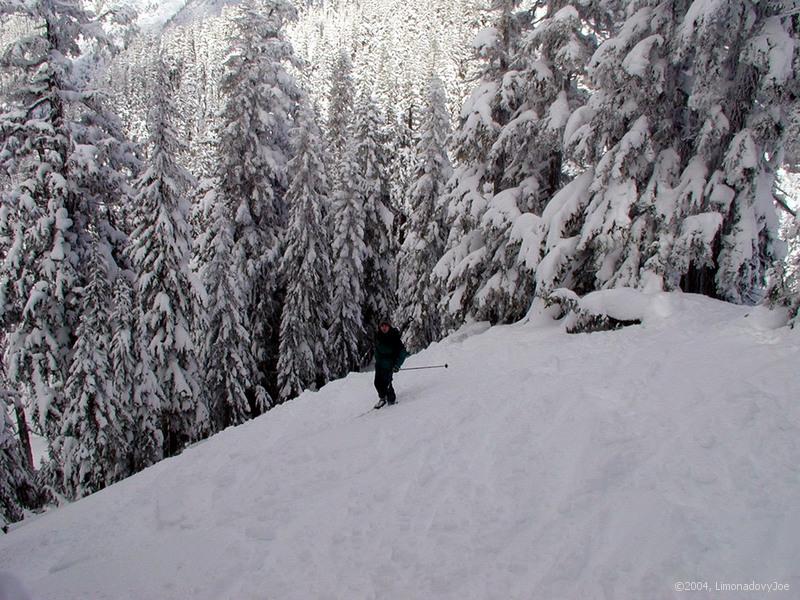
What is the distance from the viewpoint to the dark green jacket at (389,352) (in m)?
10.7

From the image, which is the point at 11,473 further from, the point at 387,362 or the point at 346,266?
the point at 346,266

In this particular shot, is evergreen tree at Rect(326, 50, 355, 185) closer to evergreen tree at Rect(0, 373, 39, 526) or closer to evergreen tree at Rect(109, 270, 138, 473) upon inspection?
evergreen tree at Rect(109, 270, 138, 473)

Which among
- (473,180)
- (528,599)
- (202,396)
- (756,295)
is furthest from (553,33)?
(202,396)

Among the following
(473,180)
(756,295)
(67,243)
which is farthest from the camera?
(473,180)

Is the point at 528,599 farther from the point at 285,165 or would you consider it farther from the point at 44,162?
the point at 285,165

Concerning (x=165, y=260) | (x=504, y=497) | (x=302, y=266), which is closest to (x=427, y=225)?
(x=302, y=266)

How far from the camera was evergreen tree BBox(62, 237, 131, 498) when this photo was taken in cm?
1520

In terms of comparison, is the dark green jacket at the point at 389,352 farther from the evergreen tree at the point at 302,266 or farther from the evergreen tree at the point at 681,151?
the evergreen tree at the point at 302,266

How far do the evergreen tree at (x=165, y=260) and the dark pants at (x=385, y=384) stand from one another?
32.6 feet

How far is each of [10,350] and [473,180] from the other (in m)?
14.8

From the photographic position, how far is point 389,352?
35.1 ft

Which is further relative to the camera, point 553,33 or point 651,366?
point 553,33

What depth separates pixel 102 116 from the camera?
16188mm

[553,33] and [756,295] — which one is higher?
[553,33]
